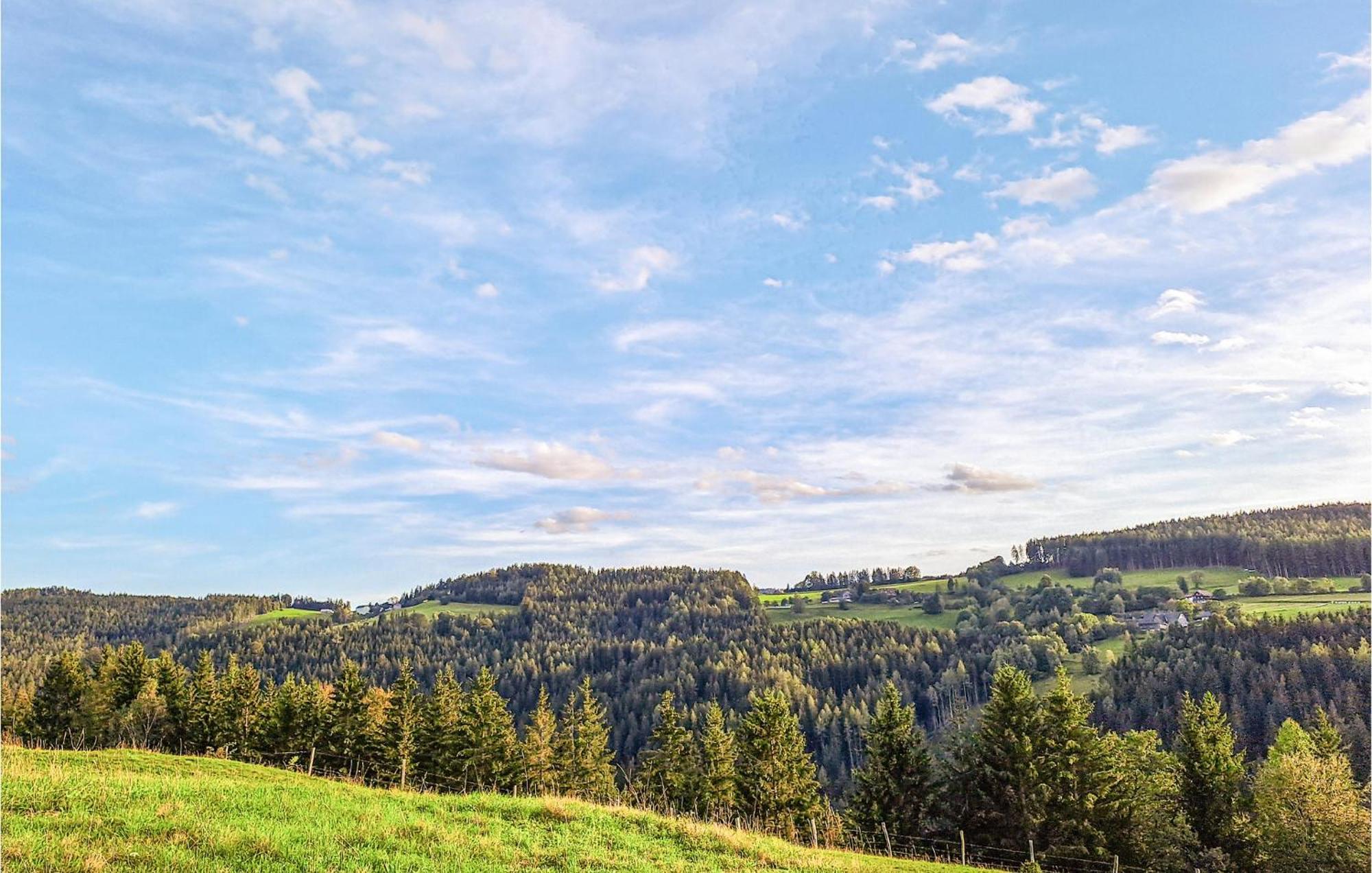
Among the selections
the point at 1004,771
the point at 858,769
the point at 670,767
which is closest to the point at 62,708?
the point at 670,767

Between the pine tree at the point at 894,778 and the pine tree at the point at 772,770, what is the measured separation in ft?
20.6

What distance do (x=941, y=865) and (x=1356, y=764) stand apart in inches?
4825

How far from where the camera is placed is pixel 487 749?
6988 centimetres

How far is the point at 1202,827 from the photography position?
154 feet

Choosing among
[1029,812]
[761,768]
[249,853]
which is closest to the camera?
[249,853]

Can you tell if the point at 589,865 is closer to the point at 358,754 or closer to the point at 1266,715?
the point at 358,754

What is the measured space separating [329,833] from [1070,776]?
144 feet

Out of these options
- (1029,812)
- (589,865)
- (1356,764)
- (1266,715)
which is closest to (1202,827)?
(1029,812)

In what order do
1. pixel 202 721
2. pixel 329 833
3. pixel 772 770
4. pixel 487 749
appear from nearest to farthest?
pixel 329 833 < pixel 772 770 < pixel 487 749 < pixel 202 721

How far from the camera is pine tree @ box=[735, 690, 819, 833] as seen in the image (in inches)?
2282

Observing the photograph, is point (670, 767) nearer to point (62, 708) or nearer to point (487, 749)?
point (487, 749)

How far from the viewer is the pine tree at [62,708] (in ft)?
258

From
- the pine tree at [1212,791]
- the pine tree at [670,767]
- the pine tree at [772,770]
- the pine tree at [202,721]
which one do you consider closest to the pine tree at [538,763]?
the pine tree at [670,767]

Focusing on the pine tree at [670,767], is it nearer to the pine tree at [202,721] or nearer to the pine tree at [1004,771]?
the pine tree at [1004,771]
